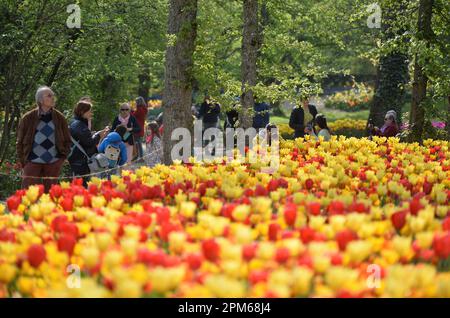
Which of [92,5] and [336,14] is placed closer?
[92,5]

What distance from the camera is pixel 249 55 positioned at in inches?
543

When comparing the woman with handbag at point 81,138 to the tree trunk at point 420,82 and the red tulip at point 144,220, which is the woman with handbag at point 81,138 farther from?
the red tulip at point 144,220

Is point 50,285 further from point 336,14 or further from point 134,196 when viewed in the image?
point 336,14

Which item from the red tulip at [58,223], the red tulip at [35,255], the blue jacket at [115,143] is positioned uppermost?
the blue jacket at [115,143]

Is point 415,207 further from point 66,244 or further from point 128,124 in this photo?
point 128,124

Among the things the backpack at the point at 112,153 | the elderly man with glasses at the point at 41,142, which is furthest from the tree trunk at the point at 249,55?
the elderly man with glasses at the point at 41,142

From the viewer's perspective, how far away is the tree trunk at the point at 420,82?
11859mm

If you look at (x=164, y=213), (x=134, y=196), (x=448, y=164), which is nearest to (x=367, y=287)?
(x=164, y=213)

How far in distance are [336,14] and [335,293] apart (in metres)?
24.8

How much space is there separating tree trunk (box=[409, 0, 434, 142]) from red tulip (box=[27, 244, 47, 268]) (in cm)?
904

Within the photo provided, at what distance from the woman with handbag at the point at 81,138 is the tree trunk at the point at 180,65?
2.30m

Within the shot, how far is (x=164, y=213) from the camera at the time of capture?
454 centimetres

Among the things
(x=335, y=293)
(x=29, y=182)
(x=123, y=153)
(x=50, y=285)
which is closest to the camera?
(x=335, y=293)

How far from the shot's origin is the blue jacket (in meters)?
13.2
